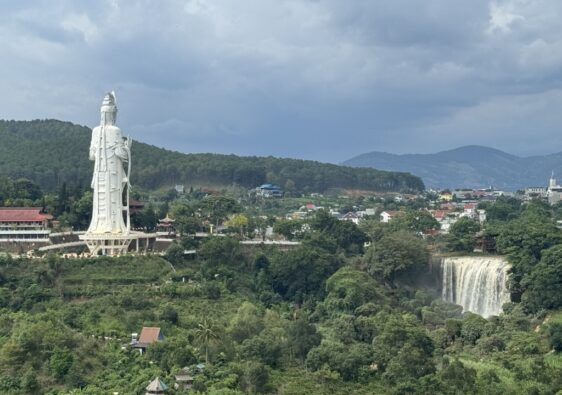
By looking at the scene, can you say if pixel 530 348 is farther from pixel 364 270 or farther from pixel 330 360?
pixel 364 270

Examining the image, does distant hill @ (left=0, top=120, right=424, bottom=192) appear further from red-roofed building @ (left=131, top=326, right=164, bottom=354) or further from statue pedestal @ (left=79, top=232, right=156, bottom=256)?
red-roofed building @ (left=131, top=326, right=164, bottom=354)

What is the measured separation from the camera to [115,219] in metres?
56.3

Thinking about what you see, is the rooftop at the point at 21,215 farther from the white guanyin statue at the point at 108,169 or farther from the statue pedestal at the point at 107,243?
the white guanyin statue at the point at 108,169

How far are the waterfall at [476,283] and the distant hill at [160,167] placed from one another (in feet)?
119

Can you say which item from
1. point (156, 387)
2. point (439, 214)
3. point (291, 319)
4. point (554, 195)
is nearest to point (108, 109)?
point (291, 319)

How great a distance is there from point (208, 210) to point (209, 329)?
29.2 meters

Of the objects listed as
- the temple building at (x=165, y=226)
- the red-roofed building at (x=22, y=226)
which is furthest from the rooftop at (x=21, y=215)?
the temple building at (x=165, y=226)

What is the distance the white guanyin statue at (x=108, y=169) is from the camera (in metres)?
56.4

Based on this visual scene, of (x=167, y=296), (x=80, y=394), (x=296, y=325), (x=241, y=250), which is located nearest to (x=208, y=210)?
(x=241, y=250)

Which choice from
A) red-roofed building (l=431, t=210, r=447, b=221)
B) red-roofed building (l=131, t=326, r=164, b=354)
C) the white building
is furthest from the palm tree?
the white building

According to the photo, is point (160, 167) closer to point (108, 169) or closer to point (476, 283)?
point (108, 169)

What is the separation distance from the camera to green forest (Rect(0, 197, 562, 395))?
3684 centimetres

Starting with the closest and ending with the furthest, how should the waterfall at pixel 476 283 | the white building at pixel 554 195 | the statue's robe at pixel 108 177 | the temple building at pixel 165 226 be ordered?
the waterfall at pixel 476 283 → the statue's robe at pixel 108 177 → the temple building at pixel 165 226 → the white building at pixel 554 195

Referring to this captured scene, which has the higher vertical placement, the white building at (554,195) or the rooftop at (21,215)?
the white building at (554,195)
